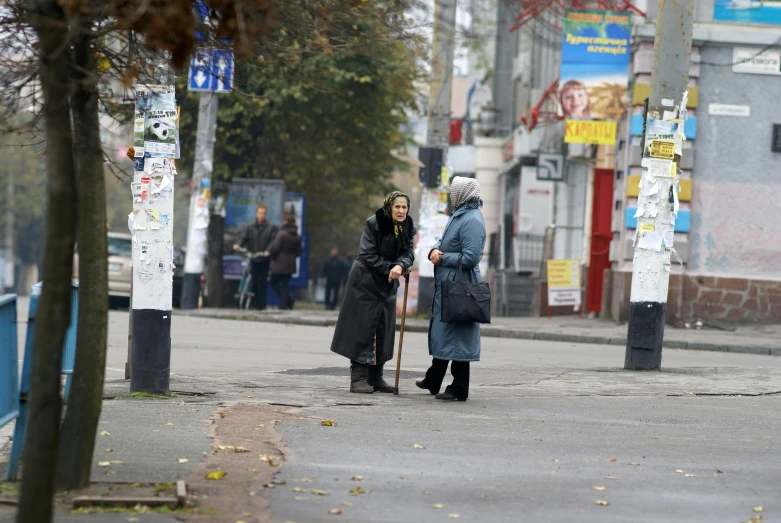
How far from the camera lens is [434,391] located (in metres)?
11.0

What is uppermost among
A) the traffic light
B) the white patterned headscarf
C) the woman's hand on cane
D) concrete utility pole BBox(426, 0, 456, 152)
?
concrete utility pole BBox(426, 0, 456, 152)

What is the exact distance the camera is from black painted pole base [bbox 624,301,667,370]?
1388 cm

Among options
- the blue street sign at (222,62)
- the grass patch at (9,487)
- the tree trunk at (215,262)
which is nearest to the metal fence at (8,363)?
the grass patch at (9,487)

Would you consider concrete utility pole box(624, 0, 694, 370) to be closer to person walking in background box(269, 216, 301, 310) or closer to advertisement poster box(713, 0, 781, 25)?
advertisement poster box(713, 0, 781, 25)

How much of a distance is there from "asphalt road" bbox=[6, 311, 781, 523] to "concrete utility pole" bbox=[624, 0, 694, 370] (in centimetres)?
51

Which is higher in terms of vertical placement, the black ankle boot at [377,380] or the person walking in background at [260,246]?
the person walking in background at [260,246]

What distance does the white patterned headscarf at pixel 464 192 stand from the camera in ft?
34.9

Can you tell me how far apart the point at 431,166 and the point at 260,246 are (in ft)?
13.5

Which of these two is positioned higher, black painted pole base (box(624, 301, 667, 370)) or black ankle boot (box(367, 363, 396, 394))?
black painted pole base (box(624, 301, 667, 370))

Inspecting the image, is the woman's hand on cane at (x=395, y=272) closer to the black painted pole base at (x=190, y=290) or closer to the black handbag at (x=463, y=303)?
the black handbag at (x=463, y=303)

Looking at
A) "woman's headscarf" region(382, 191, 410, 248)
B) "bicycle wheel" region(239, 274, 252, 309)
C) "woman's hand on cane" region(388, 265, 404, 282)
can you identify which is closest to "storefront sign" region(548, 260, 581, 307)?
"bicycle wheel" region(239, 274, 252, 309)

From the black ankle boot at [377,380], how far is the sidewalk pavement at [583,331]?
898 cm

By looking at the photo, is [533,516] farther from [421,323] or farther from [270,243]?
[270,243]

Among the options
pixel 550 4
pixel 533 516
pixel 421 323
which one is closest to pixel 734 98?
pixel 550 4
